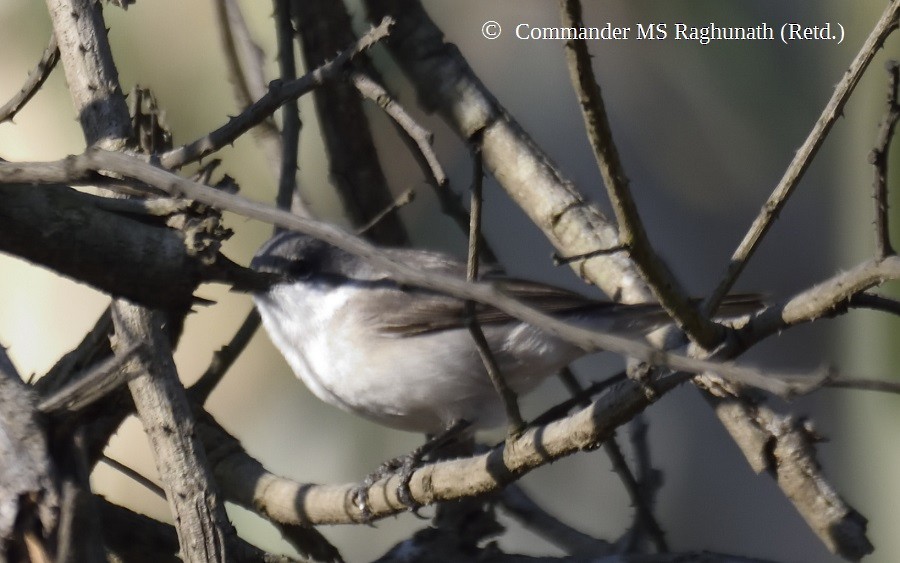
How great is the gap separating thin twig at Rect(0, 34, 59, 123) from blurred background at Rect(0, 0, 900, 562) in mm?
1146

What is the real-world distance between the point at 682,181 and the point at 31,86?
7.54ft

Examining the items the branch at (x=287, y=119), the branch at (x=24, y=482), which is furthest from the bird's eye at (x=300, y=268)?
the branch at (x=24, y=482)

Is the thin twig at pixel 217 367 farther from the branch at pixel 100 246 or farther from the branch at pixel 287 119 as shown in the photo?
the branch at pixel 100 246

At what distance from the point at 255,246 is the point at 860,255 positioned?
2214 mm

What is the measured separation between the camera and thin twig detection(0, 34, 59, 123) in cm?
210

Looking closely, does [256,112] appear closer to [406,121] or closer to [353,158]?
[406,121]

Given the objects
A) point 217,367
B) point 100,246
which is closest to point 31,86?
point 100,246

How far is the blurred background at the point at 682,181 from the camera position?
359cm

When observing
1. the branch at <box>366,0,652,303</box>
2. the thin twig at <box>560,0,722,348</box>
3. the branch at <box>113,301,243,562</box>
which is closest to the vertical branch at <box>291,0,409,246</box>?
the branch at <box>366,0,652,303</box>

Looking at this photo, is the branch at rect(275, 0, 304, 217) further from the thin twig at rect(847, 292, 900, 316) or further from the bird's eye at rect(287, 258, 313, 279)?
the thin twig at rect(847, 292, 900, 316)

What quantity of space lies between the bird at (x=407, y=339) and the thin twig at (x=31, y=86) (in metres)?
0.76

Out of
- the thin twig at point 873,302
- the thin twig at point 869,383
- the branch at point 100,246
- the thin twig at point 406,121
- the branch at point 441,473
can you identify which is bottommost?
the thin twig at point 869,383

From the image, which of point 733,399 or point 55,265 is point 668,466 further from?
point 55,265

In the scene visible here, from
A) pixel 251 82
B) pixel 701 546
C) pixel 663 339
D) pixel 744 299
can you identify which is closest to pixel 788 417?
pixel 744 299
